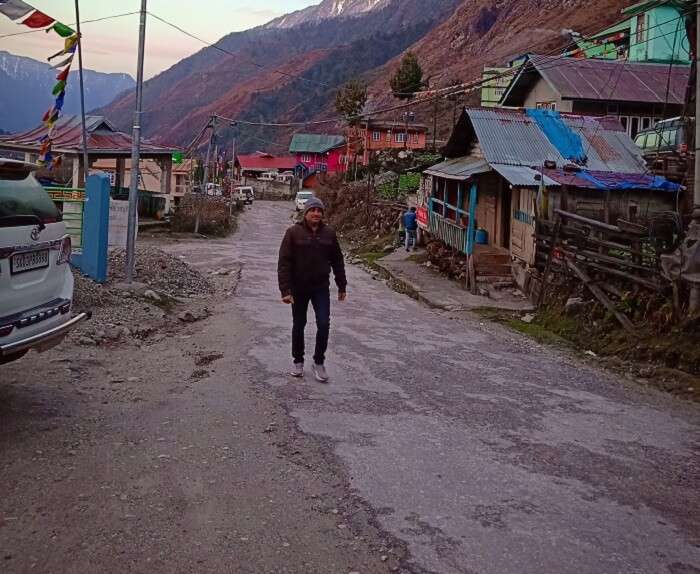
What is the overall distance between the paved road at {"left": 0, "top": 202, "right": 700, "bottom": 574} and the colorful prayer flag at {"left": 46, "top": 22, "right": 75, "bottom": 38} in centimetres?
629

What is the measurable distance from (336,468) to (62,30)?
10090 millimetres

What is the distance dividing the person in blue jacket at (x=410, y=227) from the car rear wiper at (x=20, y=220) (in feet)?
70.2

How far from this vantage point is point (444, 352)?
9.62 metres

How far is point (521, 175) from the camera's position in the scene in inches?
674

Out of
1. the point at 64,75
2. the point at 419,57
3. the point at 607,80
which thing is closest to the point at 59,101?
the point at 64,75

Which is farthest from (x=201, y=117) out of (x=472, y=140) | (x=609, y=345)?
(x=609, y=345)

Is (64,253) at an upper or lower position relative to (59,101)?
lower

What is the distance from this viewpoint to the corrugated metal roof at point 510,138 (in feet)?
60.8

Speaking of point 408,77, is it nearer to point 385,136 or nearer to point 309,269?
point 385,136

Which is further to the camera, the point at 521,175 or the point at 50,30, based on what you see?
the point at 521,175

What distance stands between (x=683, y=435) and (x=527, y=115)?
15877 millimetres

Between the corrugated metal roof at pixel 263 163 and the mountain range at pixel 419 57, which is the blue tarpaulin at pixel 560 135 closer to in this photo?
the mountain range at pixel 419 57

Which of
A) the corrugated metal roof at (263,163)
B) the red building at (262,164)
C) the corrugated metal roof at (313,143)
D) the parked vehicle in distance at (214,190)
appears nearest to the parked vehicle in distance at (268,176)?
the red building at (262,164)

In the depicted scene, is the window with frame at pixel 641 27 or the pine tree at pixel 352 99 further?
the pine tree at pixel 352 99
